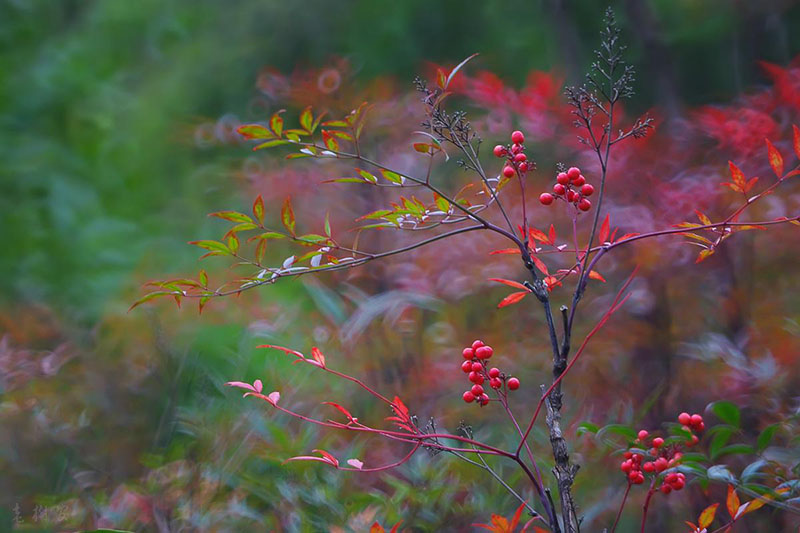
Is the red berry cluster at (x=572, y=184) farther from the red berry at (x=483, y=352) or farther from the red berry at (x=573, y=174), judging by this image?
the red berry at (x=483, y=352)

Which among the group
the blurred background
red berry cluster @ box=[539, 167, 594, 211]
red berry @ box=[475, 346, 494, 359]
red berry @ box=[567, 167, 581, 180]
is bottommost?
the blurred background

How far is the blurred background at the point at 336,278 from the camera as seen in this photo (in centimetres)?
90

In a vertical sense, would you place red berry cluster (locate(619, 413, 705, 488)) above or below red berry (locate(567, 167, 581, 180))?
below

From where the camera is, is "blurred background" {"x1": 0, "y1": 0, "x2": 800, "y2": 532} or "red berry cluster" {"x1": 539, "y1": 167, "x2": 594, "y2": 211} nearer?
"red berry cluster" {"x1": 539, "y1": 167, "x2": 594, "y2": 211}

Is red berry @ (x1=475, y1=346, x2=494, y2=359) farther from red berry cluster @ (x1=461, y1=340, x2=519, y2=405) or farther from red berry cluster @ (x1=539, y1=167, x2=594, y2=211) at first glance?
red berry cluster @ (x1=539, y1=167, x2=594, y2=211)

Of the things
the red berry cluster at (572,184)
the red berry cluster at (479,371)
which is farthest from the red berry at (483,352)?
the red berry cluster at (572,184)

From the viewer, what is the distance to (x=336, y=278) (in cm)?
123

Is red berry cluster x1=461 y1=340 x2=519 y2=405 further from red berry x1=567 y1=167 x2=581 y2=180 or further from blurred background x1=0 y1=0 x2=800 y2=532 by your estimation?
blurred background x1=0 y1=0 x2=800 y2=532

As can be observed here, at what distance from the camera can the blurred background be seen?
90 centimetres

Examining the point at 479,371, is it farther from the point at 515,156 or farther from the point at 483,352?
the point at 515,156

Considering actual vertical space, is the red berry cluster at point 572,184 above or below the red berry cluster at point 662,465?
above

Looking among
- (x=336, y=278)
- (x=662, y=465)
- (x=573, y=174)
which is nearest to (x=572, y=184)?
(x=573, y=174)

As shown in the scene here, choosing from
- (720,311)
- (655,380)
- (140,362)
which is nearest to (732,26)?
(720,311)

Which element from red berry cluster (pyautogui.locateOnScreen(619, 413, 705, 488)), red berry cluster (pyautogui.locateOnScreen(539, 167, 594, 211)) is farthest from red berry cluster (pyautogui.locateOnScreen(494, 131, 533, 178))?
red berry cluster (pyautogui.locateOnScreen(619, 413, 705, 488))
